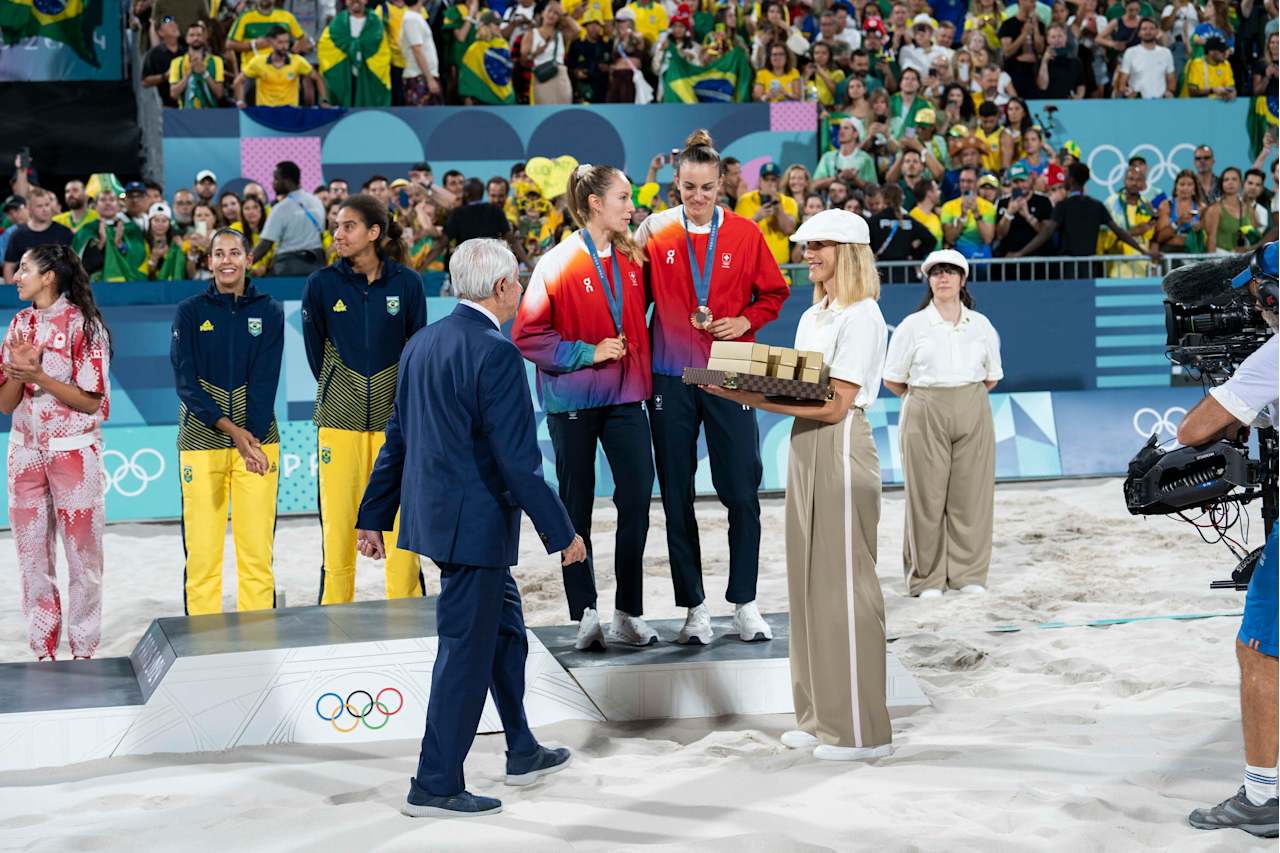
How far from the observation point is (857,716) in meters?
5.36

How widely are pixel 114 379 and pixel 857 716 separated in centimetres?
749

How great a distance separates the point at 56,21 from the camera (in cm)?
1498

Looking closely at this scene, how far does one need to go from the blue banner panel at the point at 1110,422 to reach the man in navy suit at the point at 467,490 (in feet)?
27.7

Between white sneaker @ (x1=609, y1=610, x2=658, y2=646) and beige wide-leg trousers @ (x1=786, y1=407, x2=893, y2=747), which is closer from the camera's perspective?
beige wide-leg trousers @ (x1=786, y1=407, x2=893, y2=747)

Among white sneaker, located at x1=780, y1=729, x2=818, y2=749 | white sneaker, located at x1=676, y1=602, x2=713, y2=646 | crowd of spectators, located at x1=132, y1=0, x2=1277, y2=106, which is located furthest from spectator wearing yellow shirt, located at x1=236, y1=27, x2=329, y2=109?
white sneaker, located at x1=780, y1=729, x2=818, y2=749

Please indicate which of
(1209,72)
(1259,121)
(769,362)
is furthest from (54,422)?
(1209,72)

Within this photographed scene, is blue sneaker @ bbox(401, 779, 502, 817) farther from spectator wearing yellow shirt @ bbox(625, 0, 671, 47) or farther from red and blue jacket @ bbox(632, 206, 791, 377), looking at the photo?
spectator wearing yellow shirt @ bbox(625, 0, 671, 47)

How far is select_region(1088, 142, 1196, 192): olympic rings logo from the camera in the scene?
51.1ft

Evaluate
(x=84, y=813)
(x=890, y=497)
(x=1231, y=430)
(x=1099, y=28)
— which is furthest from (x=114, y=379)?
(x=1099, y=28)

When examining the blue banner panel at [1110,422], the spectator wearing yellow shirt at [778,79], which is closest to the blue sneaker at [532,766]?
the blue banner panel at [1110,422]

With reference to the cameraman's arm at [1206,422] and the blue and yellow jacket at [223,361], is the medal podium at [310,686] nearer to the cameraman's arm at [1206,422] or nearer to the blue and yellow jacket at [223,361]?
the blue and yellow jacket at [223,361]

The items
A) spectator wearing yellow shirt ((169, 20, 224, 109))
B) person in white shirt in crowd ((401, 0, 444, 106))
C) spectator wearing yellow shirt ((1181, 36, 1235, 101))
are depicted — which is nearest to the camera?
spectator wearing yellow shirt ((169, 20, 224, 109))

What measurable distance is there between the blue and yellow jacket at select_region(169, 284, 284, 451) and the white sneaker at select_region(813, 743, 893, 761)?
3212 millimetres

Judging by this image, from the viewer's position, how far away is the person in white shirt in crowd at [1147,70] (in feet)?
52.7
